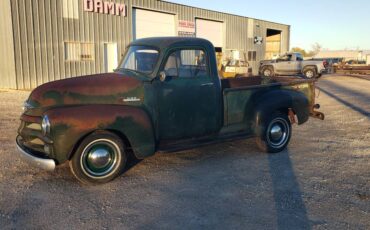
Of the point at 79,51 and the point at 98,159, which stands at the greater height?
the point at 79,51

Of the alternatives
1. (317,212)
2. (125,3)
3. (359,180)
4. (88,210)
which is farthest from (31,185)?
(125,3)

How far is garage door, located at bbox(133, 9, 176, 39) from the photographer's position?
826 inches

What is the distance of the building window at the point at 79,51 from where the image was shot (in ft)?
57.9

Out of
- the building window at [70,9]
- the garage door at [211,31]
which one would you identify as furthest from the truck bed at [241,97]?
the garage door at [211,31]

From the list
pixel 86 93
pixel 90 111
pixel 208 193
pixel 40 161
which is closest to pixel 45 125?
pixel 40 161

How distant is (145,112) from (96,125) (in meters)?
0.75

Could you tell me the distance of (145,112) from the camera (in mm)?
4707

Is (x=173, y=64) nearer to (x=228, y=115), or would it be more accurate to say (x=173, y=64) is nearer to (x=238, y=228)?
(x=228, y=115)

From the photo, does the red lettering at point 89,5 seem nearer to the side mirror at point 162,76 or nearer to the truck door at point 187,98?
the truck door at point 187,98

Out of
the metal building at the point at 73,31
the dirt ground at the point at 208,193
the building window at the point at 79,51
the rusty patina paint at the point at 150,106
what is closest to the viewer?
the dirt ground at the point at 208,193

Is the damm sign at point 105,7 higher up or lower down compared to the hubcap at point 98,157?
higher up

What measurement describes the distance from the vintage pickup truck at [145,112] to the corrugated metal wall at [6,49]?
12311mm

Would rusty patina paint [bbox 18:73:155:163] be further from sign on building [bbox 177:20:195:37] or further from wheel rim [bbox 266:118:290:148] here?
sign on building [bbox 177:20:195:37]

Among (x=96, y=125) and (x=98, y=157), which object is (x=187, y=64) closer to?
(x=96, y=125)
